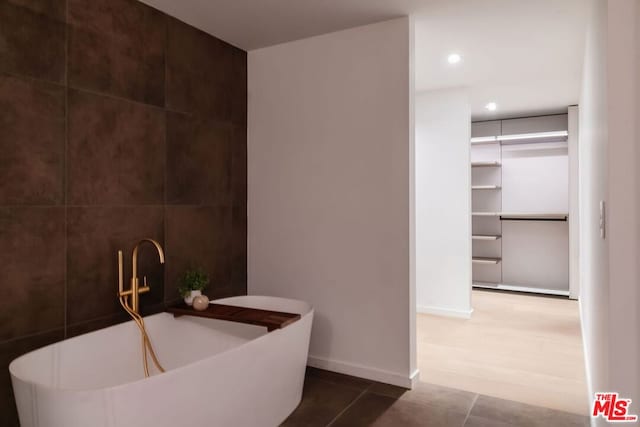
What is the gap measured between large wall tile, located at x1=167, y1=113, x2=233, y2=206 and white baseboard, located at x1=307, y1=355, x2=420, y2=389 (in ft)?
4.79

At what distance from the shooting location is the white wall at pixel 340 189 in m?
3.00

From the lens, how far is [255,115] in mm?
3645

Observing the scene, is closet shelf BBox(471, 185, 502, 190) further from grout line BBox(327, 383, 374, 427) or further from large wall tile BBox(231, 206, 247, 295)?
grout line BBox(327, 383, 374, 427)

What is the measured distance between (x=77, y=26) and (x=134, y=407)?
207cm

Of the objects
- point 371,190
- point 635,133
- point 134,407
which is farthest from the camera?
point 371,190

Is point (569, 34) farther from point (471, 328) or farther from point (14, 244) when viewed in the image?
point (14, 244)

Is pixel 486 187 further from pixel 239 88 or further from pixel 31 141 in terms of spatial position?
pixel 31 141

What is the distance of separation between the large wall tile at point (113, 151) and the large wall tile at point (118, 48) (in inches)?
3.8

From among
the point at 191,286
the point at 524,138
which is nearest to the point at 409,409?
the point at 191,286

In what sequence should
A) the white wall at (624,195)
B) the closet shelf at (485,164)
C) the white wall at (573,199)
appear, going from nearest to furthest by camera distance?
the white wall at (624,195), the white wall at (573,199), the closet shelf at (485,164)

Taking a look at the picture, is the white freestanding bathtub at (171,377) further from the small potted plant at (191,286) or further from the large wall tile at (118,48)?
the large wall tile at (118,48)

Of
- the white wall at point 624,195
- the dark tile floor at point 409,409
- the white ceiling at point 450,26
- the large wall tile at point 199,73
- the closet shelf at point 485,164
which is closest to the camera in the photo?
the white wall at point 624,195

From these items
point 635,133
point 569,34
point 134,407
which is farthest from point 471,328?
point 134,407

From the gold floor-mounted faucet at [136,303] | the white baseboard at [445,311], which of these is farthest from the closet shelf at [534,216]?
the gold floor-mounted faucet at [136,303]
